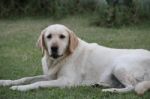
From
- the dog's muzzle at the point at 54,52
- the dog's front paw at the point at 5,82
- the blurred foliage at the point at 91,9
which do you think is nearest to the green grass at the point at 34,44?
the dog's front paw at the point at 5,82

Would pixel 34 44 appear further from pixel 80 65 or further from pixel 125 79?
pixel 125 79

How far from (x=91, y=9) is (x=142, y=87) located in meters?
9.21

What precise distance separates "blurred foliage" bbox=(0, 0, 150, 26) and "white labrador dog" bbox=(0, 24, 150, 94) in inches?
259

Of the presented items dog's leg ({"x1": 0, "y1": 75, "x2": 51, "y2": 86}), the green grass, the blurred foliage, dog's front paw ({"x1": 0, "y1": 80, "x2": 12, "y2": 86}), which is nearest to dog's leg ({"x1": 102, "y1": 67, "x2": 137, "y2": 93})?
the green grass

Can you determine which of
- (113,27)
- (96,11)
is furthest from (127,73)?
(96,11)

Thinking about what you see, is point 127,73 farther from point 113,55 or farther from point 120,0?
point 120,0

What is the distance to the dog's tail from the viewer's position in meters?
5.88

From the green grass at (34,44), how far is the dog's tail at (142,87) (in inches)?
2.3

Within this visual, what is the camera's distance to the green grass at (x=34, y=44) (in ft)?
19.8

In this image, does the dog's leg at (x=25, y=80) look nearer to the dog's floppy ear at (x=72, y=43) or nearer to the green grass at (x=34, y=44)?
the green grass at (x=34, y=44)

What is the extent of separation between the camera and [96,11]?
1425 cm

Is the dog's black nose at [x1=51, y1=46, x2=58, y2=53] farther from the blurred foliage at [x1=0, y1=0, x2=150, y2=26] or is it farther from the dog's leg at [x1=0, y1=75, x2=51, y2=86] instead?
the blurred foliage at [x1=0, y1=0, x2=150, y2=26]

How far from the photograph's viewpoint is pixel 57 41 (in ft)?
21.3

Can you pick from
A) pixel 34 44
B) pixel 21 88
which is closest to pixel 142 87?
pixel 21 88
